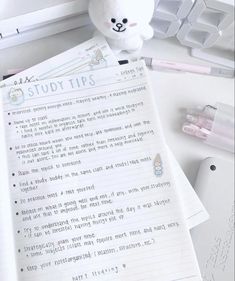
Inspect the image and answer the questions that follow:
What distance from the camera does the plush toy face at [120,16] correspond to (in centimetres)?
49

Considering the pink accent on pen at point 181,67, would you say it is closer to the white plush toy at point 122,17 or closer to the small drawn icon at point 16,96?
the white plush toy at point 122,17

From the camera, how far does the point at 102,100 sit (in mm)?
535

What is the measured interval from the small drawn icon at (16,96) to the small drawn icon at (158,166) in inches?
6.5

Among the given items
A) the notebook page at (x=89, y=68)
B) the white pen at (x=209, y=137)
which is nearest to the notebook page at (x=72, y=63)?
the notebook page at (x=89, y=68)

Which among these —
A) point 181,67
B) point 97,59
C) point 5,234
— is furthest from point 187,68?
point 5,234

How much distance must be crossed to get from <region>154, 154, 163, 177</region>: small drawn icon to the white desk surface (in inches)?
2.5

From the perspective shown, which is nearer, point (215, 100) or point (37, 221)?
point (37, 221)

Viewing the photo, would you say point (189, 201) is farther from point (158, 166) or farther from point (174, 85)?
point (174, 85)

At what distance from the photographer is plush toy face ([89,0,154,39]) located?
49 centimetres

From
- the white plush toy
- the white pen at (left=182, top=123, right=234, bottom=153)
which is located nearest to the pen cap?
the white pen at (left=182, top=123, right=234, bottom=153)

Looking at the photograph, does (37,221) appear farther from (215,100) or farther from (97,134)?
(215,100)

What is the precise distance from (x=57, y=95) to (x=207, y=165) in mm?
201

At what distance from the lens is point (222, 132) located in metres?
0.58

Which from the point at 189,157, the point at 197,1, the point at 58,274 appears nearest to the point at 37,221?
the point at 58,274
